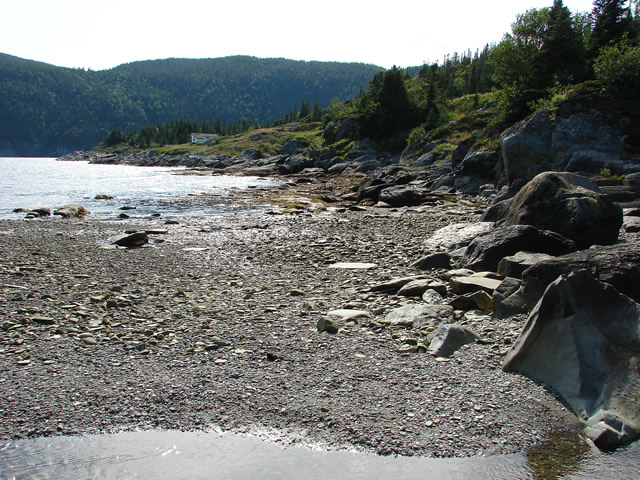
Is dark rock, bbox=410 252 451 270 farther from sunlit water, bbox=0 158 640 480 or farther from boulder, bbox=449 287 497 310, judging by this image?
sunlit water, bbox=0 158 640 480

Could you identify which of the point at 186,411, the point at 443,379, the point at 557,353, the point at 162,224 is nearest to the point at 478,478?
the point at 443,379

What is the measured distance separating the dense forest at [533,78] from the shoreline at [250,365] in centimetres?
3251

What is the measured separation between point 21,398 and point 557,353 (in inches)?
314

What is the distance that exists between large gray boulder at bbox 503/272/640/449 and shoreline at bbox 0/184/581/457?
321 mm

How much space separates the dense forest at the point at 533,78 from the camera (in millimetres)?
36531

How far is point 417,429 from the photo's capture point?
19.5 ft

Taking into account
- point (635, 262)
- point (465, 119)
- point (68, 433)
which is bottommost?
point (68, 433)

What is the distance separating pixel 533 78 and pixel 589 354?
45997 mm

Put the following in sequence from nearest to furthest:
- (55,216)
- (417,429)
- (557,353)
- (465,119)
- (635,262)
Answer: (417,429), (557,353), (635,262), (55,216), (465,119)

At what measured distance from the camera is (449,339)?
26.9 feet

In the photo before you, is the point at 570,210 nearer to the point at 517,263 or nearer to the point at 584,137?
the point at 517,263

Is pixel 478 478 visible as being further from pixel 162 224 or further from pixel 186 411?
pixel 162 224

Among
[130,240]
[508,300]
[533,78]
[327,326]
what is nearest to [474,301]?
[508,300]

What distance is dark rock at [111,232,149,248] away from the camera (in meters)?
20.2
